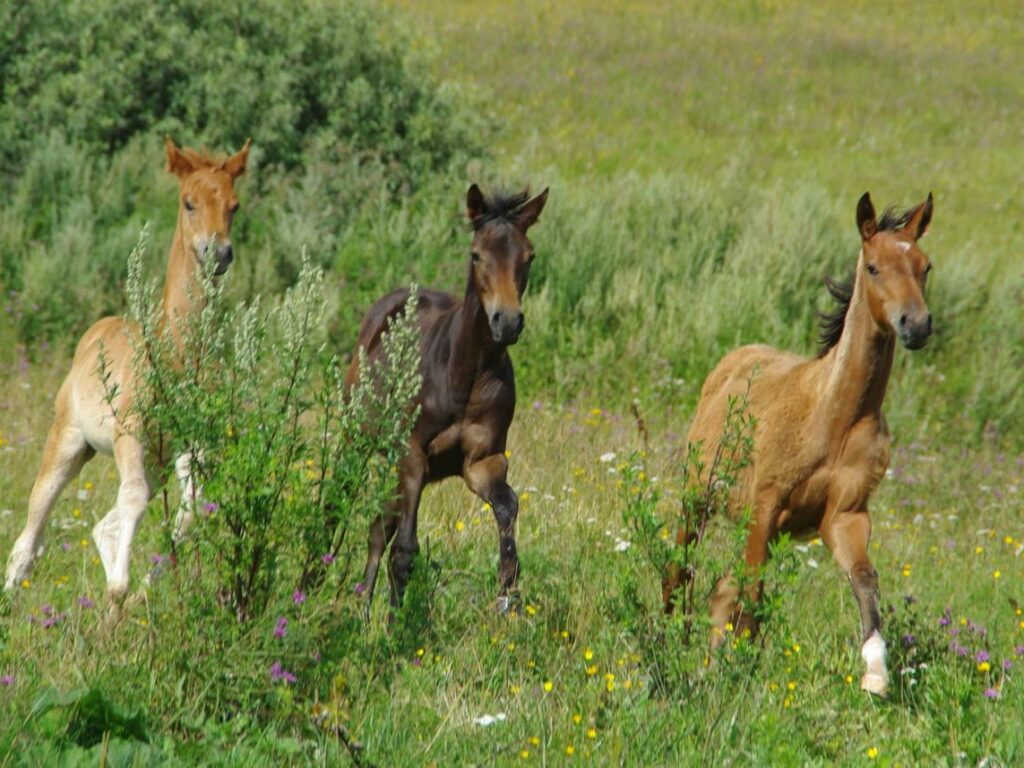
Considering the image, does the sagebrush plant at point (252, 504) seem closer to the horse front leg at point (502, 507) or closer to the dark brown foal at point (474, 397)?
the horse front leg at point (502, 507)

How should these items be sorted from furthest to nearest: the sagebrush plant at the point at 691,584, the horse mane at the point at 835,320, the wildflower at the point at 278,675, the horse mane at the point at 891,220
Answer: the horse mane at the point at 835,320
the horse mane at the point at 891,220
the sagebrush plant at the point at 691,584
the wildflower at the point at 278,675

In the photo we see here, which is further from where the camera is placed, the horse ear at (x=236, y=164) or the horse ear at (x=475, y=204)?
the horse ear at (x=236, y=164)

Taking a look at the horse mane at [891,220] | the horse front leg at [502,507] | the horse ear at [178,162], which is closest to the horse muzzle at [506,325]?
the horse front leg at [502,507]

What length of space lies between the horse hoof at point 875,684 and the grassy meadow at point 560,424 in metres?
0.07

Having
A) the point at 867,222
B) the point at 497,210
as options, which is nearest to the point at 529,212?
the point at 497,210

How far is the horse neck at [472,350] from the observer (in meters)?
6.85

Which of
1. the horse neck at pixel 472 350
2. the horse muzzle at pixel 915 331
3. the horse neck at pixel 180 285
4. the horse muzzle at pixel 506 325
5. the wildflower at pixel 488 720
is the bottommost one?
the wildflower at pixel 488 720

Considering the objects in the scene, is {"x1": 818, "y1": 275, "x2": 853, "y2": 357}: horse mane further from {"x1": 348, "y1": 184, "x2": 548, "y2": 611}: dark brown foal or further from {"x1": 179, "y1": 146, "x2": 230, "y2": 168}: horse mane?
{"x1": 179, "y1": 146, "x2": 230, "y2": 168}: horse mane

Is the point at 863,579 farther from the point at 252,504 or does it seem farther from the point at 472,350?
the point at 252,504

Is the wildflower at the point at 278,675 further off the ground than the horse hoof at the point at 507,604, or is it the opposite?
the wildflower at the point at 278,675

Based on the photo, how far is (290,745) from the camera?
456cm

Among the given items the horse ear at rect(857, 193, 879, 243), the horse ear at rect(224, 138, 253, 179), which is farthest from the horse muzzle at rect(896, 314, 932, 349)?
the horse ear at rect(224, 138, 253, 179)

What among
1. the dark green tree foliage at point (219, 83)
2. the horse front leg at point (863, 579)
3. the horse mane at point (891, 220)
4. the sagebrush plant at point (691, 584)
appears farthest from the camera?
the dark green tree foliage at point (219, 83)

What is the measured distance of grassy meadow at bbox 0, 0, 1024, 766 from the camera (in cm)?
497
